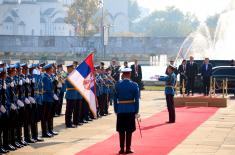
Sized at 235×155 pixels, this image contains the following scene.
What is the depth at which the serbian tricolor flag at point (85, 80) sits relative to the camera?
69.2 ft

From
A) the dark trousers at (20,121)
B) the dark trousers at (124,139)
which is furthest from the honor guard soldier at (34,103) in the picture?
the dark trousers at (124,139)

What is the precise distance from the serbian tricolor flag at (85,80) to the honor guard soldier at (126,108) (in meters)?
2.82

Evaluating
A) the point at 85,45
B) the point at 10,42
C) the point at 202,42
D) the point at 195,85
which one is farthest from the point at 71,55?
the point at 195,85

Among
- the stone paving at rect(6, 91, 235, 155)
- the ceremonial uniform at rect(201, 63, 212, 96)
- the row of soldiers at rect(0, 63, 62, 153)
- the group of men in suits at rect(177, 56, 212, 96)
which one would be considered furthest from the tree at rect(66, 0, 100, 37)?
the row of soldiers at rect(0, 63, 62, 153)

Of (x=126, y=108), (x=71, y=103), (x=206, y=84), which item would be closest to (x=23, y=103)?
(x=126, y=108)

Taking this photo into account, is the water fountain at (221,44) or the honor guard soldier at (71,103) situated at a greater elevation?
the water fountain at (221,44)

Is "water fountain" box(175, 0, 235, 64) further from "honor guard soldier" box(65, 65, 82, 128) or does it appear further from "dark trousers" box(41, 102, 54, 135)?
"dark trousers" box(41, 102, 54, 135)

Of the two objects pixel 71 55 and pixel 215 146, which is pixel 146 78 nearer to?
pixel 215 146

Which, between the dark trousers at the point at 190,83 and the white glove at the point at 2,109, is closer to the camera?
the white glove at the point at 2,109

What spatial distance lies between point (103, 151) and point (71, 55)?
11431 cm

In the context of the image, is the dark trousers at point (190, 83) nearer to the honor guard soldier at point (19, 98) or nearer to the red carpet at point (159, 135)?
the red carpet at point (159, 135)

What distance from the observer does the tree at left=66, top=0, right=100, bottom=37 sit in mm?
162750

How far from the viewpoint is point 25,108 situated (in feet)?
64.3

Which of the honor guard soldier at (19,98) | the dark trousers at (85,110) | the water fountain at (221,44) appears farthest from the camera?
Result: the water fountain at (221,44)
